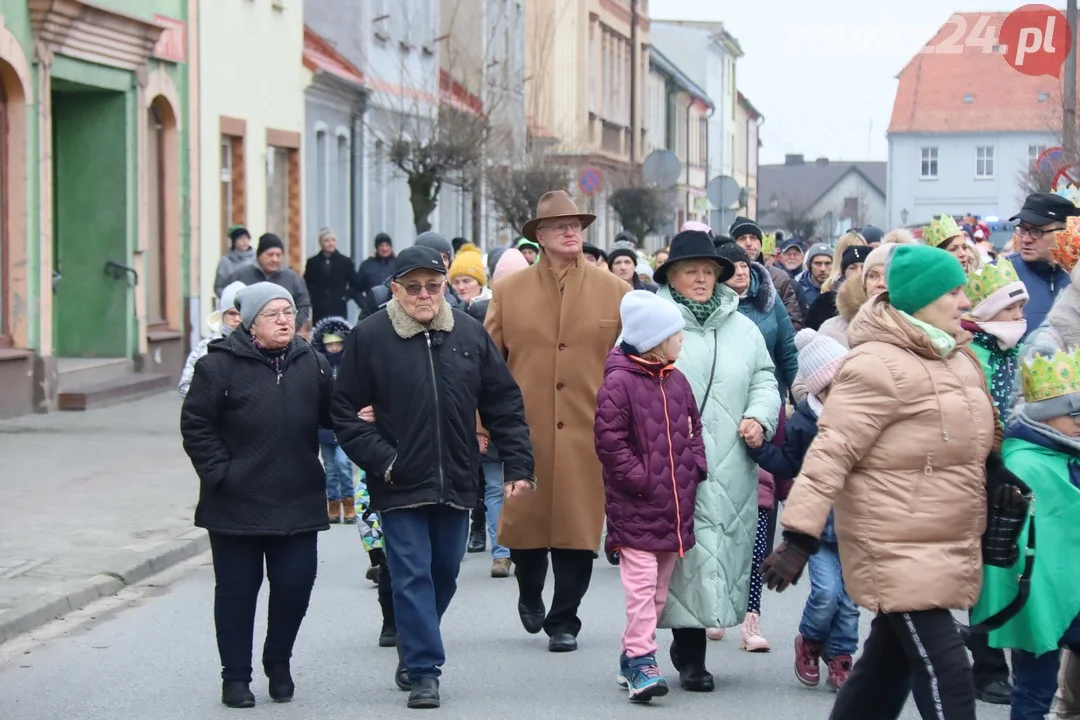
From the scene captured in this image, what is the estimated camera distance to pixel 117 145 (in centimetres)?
2131

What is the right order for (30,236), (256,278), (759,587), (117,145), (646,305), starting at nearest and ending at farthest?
(646,305) → (759,587) → (256,278) → (30,236) → (117,145)

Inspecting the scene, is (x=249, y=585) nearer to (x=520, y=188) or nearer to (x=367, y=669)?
(x=367, y=669)

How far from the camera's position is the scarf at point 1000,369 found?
716 cm

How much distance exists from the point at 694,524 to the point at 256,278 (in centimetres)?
1025

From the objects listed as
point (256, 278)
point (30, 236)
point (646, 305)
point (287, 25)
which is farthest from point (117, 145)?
point (646, 305)

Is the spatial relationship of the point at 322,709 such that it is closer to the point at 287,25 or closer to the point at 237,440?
the point at 237,440

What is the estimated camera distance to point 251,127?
26219mm

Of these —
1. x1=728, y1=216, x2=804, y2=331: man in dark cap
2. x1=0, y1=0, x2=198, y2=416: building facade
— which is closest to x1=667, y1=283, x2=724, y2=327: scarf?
x1=728, y1=216, x2=804, y2=331: man in dark cap

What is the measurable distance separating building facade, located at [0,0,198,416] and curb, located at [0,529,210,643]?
6.93 metres

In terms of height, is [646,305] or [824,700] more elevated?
[646,305]

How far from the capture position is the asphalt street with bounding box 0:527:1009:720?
7297 millimetres

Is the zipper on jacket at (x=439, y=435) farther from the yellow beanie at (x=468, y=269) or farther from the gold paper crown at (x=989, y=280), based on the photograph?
the yellow beanie at (x=468, y=269)

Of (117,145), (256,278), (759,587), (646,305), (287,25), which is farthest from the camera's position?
(287,25)

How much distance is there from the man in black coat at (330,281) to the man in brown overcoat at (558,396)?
15667mm
